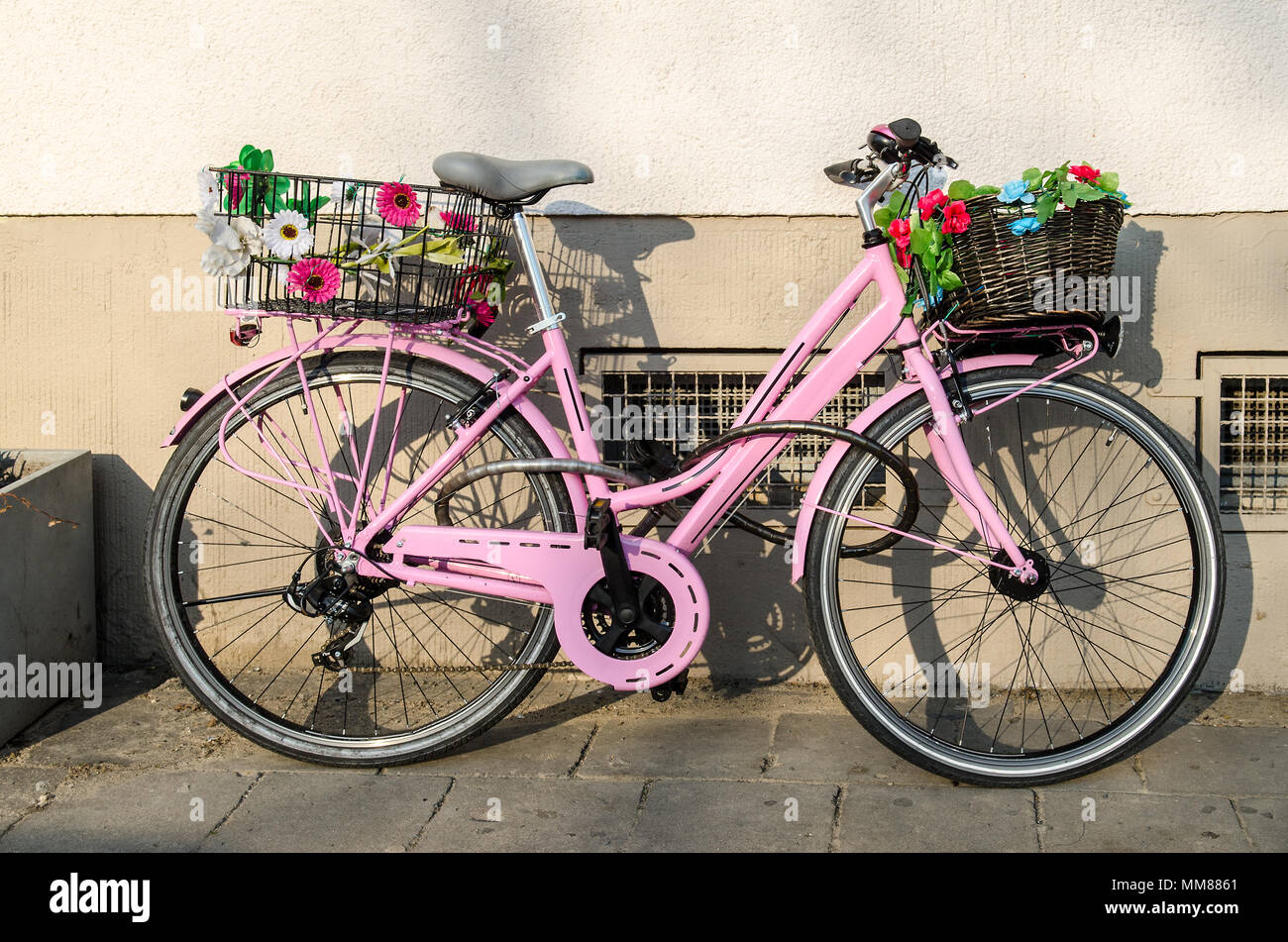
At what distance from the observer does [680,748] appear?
376cm

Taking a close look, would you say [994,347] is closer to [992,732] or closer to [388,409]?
[992,732]

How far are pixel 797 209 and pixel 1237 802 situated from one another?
7.04ft

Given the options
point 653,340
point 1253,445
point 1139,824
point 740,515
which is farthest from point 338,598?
point 1253,445

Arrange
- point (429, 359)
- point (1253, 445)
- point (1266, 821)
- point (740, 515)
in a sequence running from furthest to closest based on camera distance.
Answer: point (1253, 445), point (740, 515), point (429, 359), point (1266, 821)

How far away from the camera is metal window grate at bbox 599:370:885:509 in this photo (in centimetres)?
428

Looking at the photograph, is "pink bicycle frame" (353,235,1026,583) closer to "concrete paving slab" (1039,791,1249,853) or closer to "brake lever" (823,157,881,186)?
"brake lever" (823,157,881,186)

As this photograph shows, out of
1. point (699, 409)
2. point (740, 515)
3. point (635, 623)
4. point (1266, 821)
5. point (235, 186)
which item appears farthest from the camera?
point (699, 409)

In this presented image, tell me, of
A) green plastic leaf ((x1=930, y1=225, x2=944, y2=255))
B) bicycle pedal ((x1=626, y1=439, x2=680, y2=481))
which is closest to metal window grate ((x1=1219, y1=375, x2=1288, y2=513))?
green plastic leaf ((x1=930, y1=225, x2=944, y2=255))

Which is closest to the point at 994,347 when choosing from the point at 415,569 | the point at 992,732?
the point at 992,732

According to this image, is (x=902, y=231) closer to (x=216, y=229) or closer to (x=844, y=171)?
Answer: (x=844, y=171)

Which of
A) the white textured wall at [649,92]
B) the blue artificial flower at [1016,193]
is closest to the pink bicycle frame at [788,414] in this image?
the blue artificial flower at [1016,193]

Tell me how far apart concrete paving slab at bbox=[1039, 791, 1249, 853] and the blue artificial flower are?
5.17ft

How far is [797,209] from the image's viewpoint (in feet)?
13.4

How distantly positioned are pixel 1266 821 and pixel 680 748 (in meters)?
1.56
